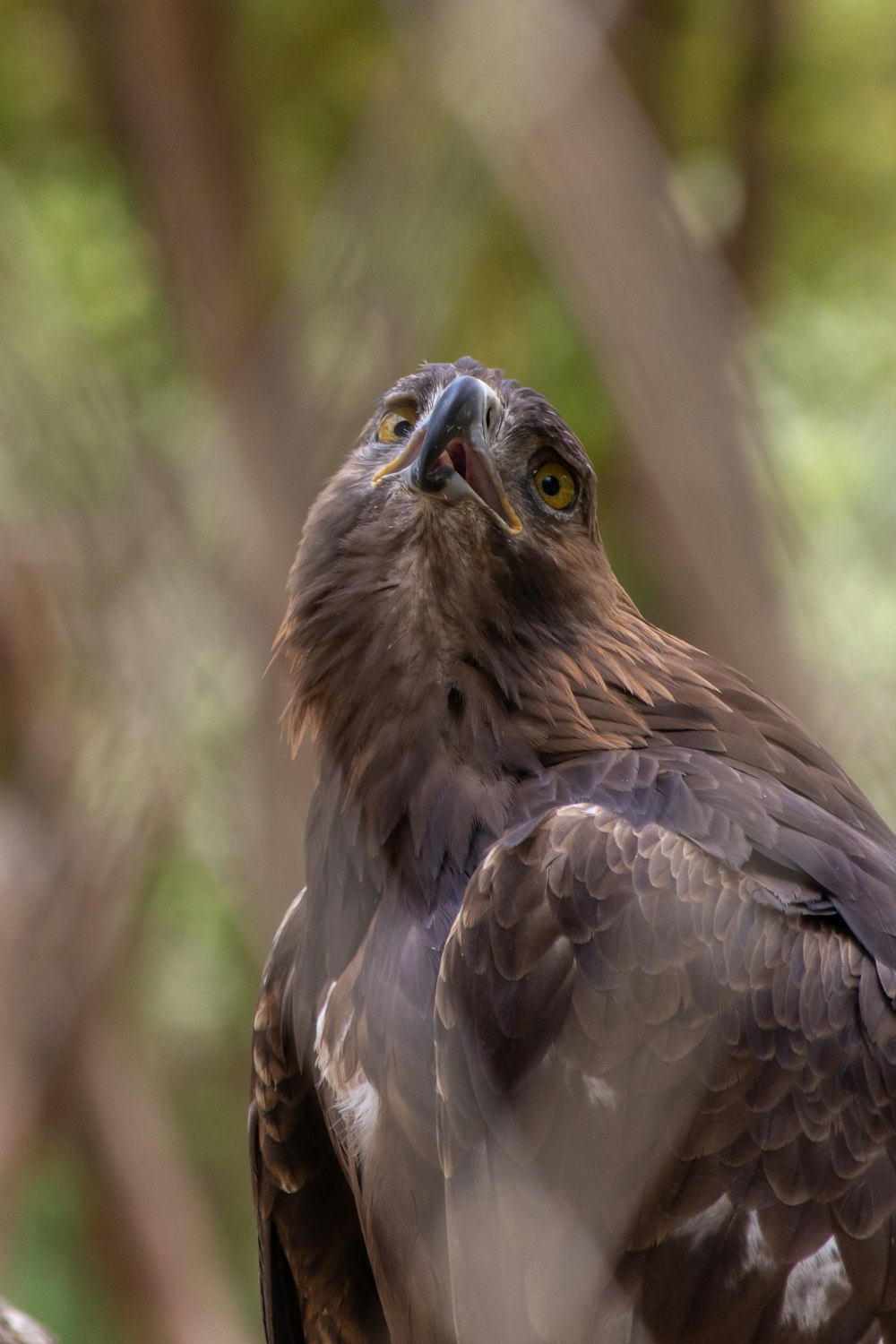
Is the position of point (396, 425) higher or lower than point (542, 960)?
higher

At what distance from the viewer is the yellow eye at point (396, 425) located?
2.74m

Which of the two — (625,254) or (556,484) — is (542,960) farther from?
(625,254)

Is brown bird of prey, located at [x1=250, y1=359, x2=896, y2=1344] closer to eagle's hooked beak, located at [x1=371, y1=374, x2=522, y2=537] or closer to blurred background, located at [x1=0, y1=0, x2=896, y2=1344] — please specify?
eagle's hooked beak, located at [x1=371, y1=374, x2=522, y2=537]

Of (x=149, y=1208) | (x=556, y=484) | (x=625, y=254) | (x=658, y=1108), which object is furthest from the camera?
(x=149, y=1208)

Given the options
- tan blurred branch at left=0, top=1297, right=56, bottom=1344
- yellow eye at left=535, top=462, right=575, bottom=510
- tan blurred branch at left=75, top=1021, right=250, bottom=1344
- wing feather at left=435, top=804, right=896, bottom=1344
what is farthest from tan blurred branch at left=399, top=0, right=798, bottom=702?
tan blurred branch at left=75, top=1021, right=250, bottom=1344

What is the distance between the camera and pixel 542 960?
2221 mm

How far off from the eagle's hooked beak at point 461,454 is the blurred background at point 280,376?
82cm

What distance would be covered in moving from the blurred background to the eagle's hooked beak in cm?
82

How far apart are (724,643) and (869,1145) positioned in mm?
2282

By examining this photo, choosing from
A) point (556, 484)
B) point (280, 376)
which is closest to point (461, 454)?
point (556, 484)

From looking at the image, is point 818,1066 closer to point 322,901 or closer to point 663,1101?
point 663,1101

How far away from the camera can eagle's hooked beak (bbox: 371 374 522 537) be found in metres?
2.47

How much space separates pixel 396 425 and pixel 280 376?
137cm

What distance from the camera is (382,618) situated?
8.52 ft
